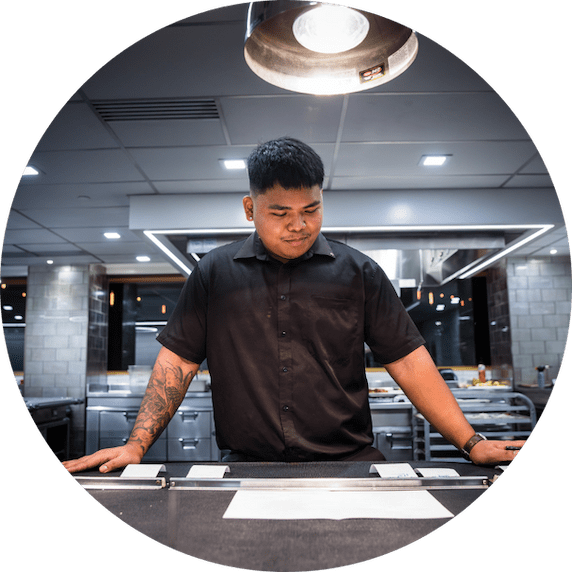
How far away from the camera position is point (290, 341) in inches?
34.8

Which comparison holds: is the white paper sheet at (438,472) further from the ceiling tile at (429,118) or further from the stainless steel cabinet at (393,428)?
the stainless steel cabinet at (393,428)

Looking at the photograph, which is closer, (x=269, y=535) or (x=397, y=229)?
(x=269, y=535)

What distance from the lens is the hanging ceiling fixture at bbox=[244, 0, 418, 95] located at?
0.87 m

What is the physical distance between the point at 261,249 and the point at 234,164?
1.20 meters

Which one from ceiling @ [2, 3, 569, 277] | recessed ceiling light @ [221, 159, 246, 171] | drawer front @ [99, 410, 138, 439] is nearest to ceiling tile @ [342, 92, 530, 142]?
ceiling @ [2, 3, 569, 277]

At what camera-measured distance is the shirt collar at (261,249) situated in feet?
3.09

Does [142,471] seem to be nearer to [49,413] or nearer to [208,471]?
[208,471]

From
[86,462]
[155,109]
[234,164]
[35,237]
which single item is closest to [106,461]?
[86,462]

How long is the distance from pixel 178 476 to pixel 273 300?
1.23 ft

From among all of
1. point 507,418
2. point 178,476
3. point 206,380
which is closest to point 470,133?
point 507,418

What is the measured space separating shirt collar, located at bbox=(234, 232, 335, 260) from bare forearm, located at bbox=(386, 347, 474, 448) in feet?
0.86

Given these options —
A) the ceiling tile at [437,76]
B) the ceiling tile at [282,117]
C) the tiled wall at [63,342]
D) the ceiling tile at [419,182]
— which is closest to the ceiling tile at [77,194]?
the ceiling tile at [282,117]

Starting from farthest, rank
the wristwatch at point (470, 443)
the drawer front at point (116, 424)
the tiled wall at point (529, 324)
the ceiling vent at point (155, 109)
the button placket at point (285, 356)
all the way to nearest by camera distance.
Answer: the drawer front at point (116, 424)
the tiled wall at point (529, 324)
the ceiling vent at point (155, 109)
the button placket at point (285, 356)
the wristwatch at point (470, 443)

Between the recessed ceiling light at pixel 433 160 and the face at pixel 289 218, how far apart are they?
1361mm
